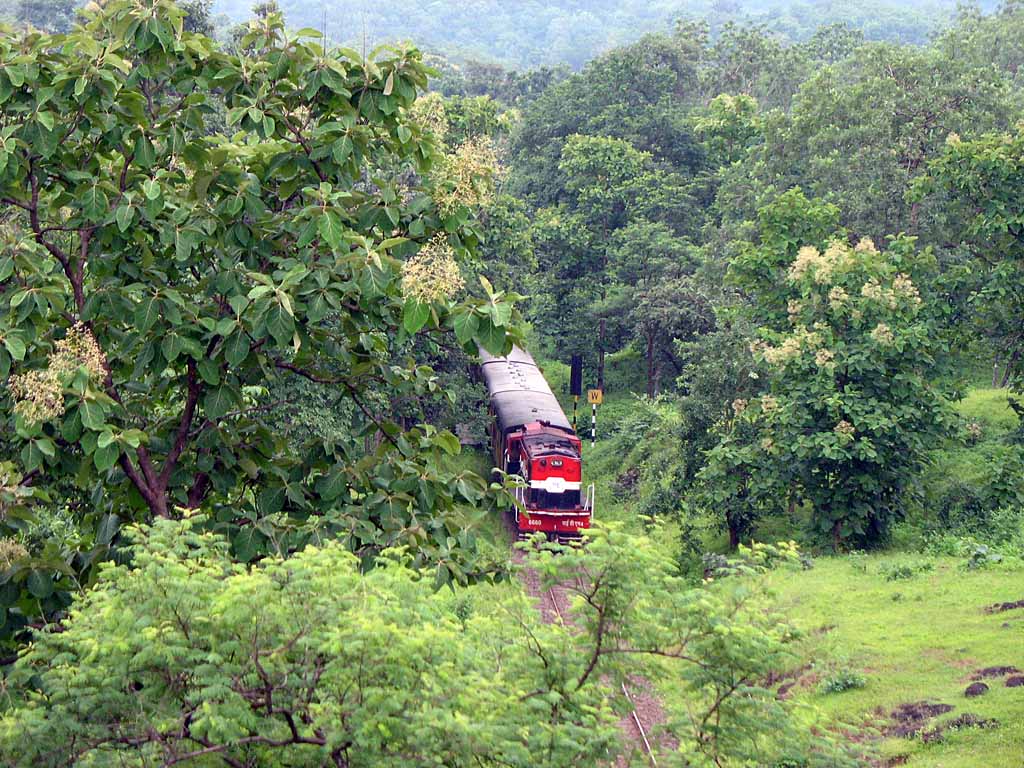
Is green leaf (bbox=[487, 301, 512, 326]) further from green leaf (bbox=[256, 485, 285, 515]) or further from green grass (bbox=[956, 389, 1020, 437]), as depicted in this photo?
green grass (bbox=[956, 389, 1020, 437])

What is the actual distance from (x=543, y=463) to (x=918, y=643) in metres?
9.15

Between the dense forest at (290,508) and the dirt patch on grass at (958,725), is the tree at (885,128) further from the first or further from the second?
the dirt patch on grass at (958,725)

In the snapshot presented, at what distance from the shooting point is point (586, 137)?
128ft

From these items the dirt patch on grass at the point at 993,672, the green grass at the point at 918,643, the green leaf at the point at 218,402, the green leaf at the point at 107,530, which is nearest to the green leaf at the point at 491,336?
the green leaf at the point at 218,402

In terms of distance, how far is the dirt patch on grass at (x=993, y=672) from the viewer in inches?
491

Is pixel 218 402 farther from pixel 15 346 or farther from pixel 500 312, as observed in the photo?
pixel 500 312

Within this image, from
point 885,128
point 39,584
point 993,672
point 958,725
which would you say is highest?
point 885,128

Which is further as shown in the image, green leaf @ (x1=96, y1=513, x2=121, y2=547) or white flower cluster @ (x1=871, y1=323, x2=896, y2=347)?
white flower cluster @ (x1=871, y1=323, x2=896, y2=347)

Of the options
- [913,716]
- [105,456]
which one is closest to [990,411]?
[913,716]

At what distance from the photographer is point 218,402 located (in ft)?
22.7

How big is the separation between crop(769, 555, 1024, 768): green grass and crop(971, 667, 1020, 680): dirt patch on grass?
0.40 feet

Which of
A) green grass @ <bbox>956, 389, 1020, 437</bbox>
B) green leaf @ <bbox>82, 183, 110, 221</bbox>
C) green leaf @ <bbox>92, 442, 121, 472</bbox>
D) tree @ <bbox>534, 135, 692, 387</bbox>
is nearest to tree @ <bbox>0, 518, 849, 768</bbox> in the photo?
green leaf @ <bbox>92, 442, 121, 472</bbox>

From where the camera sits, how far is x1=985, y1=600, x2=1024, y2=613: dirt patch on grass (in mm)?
14453

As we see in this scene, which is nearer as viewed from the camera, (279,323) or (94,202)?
(279,323)
